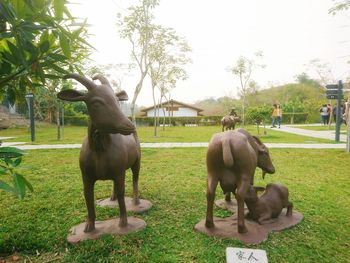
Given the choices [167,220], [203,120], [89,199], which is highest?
[203,120]

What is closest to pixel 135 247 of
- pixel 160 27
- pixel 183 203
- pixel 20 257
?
pixel 20 257

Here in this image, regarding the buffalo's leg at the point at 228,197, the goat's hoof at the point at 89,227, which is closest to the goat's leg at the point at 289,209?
the buffalo's leg at the point at 228,197

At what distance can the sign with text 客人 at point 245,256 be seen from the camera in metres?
2.78

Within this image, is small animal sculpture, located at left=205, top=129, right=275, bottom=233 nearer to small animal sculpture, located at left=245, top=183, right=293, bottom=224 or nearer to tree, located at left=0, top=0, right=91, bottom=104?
small animal sculpture, located at left=245, top=183, right=293, bottom=224

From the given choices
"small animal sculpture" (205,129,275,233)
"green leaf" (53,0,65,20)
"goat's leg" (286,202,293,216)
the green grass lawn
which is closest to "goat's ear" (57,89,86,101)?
the green grass lawn

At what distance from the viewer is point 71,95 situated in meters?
2.95

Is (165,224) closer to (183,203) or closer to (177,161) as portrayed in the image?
(183,203)

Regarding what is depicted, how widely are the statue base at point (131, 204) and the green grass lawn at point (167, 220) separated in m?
0.12

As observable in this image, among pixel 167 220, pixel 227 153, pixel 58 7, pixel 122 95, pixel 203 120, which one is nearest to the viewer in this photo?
pixel 58 7

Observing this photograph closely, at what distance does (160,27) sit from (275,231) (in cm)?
1440

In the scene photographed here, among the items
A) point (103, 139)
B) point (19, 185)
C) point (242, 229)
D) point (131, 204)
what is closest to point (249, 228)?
point (242, 229)

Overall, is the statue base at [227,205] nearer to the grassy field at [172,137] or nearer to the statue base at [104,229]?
the statue base at [104,229]

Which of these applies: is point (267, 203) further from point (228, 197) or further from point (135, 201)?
point (135, 201)

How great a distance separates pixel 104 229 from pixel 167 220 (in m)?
0.85
